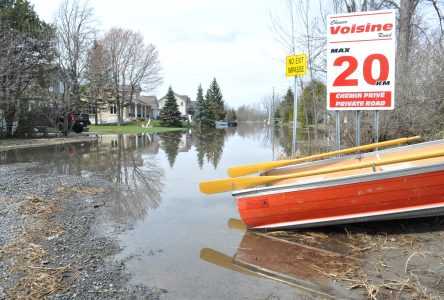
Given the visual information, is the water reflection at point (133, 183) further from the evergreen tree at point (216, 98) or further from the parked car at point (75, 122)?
the evergreen tree at point (216, 98)

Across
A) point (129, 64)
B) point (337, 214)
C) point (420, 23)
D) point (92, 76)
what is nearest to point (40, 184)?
point (337, 214)

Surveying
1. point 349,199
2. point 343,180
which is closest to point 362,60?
point 343,180

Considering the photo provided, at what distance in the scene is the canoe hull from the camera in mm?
4734

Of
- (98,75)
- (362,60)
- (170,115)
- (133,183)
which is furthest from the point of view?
(170,115)

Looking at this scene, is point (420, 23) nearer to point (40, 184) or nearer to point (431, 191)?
point (431, 191)

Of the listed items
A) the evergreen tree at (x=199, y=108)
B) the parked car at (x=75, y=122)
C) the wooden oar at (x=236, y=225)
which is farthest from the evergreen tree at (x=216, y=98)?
the wooden oar at (x=236, y=225)

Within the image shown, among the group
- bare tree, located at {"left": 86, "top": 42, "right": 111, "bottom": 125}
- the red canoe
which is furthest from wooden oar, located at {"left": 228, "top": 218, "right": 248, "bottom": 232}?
bare tree, located at {"left": 86, "top": 42, "right": 111, "bottom": 125}

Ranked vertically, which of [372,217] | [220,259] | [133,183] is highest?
[372,217]

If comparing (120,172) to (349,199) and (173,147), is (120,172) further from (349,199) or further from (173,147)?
(173,147)

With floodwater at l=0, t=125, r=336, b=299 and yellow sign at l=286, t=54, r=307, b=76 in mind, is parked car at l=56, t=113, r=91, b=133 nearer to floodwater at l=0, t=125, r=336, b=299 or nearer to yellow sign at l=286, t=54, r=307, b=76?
floodwater at l=0, t=125, r=336, b=299

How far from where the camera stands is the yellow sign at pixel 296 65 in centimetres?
906

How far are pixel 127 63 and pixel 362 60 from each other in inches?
1861

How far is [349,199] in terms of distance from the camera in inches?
197

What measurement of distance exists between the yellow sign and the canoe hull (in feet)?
15.5
